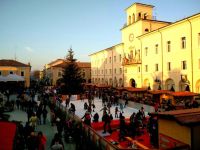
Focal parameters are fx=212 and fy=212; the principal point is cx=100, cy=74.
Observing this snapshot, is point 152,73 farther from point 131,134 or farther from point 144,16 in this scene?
point 131,134

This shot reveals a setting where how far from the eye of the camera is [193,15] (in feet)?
86.8

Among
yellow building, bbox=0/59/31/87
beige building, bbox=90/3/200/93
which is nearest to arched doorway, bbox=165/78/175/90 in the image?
beige building, bbox=90/3/200/93

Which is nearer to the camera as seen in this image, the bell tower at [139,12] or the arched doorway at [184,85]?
the arched doorway at [184,85]

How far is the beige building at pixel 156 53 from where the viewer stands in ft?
88.5

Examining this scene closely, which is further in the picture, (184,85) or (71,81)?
(71,81)

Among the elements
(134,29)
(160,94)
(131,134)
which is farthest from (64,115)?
(134,29)

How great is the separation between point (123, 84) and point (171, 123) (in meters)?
38.0

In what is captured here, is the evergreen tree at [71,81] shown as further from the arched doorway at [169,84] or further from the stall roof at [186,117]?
the stall roof at [186,117]

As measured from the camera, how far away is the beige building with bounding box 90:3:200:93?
2697cm

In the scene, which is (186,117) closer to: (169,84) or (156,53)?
(169,84)

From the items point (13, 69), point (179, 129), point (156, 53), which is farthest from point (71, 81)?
point (179, 129)

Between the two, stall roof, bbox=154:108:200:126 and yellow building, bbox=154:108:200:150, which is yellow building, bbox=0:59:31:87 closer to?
yellow building, bbox=154:108:200:150

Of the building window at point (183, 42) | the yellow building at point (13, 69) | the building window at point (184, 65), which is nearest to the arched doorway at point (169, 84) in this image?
the building window at point (184, 65)

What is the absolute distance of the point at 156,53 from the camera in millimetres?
34125
